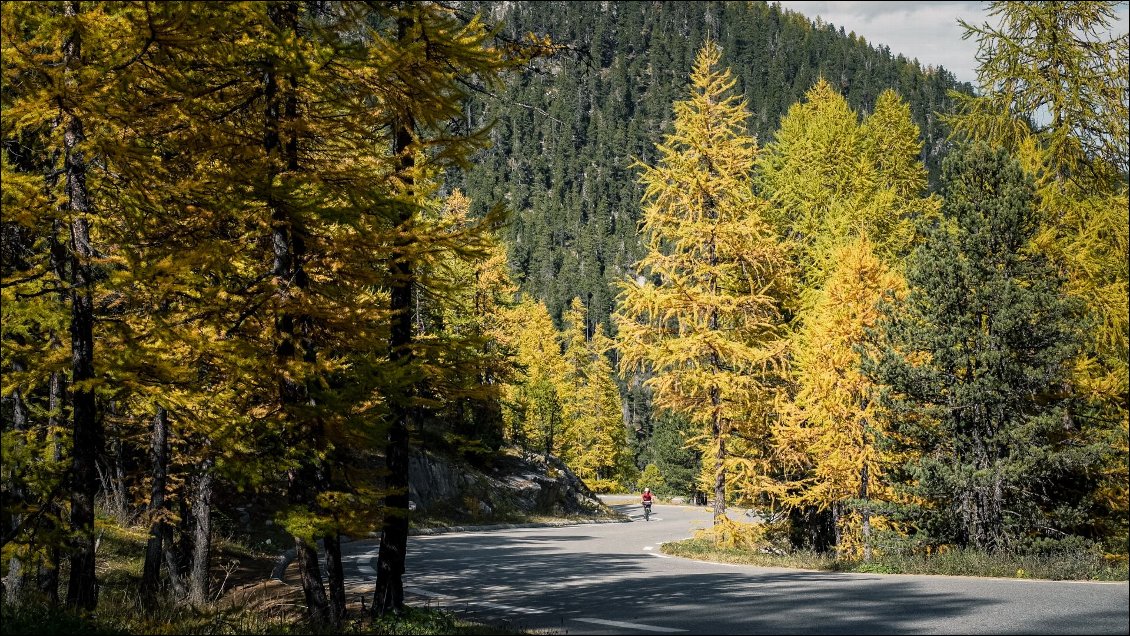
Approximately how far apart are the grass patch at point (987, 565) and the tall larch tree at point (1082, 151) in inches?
111

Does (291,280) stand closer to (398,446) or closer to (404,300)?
(404,300)

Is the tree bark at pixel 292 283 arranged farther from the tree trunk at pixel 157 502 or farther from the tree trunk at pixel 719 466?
the tree trunk at pixel 719 466

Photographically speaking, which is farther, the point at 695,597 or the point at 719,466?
Answer: the point at 719,466

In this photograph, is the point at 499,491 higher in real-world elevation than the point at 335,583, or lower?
lower

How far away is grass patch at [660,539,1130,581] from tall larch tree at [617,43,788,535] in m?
3.35

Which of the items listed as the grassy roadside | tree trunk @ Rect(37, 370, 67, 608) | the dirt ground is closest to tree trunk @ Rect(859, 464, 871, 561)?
the grassy roadside

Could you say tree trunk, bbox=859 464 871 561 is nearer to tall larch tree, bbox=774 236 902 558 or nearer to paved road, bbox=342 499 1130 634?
tall larch tree, bbox=774 236 902 558

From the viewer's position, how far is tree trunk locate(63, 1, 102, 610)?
7812mm

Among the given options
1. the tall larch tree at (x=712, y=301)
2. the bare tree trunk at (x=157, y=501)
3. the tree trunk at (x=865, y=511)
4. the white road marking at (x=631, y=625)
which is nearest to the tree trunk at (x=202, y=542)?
the bare tree trunk at (x=157, y=501)

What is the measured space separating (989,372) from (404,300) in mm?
10668

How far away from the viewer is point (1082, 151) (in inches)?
625

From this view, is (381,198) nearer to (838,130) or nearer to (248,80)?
(248,80)

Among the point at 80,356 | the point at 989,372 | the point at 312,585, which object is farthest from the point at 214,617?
the point at 989,372

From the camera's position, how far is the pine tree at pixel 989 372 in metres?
13.5
